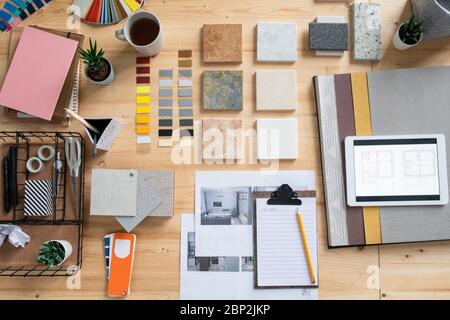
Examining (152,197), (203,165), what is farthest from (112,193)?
(203,165)

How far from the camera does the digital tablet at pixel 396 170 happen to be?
0.78 m

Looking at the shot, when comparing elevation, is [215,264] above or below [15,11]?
below

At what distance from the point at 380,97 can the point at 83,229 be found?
2.55ft

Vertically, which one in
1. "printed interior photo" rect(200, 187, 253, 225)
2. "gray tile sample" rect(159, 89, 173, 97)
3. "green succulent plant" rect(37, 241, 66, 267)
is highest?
"gray tile sample" rect(159, 89, 173, 97)

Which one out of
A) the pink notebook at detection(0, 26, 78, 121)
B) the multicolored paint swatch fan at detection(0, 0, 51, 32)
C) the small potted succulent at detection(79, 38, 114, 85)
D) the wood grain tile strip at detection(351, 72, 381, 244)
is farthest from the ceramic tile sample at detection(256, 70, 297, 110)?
the multicolored paint swatch fan at detection(0, 0, 51, 32)

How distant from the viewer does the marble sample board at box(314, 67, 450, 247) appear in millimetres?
781

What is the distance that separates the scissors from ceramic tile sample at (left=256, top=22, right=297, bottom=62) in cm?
48

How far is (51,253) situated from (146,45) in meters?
0.51

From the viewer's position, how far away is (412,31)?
78cm

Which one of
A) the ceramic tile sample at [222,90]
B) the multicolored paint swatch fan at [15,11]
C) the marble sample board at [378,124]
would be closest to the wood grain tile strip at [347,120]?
the marble sample board at [378,124]

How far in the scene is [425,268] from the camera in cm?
79

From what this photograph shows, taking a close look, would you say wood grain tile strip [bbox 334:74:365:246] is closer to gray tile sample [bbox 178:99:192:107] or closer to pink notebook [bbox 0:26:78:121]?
gray tile sample [bbox 178:99:192:107]

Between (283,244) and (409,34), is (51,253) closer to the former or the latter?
(283,244)

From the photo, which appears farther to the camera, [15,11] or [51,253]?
[15,11]
